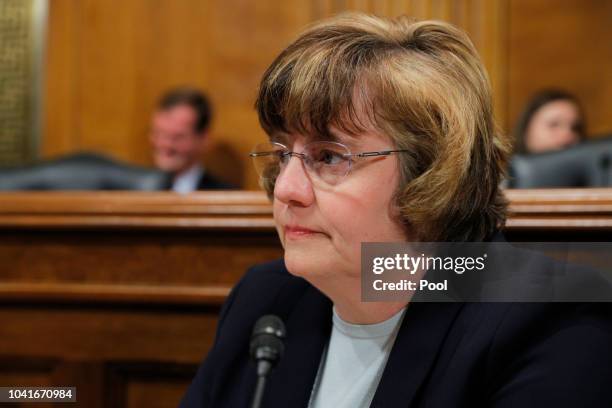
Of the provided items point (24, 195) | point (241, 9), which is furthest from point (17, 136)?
point (24, 195)

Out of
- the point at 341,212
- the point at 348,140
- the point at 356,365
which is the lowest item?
the point at 356,365

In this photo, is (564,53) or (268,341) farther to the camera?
(564,53)

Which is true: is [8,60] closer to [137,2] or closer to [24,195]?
[137,2]

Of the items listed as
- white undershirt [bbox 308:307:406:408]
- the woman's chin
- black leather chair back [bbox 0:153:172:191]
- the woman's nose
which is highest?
the woman's nose

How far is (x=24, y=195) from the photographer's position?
170 cm

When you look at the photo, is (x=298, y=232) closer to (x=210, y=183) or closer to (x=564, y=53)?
(x=210, y=183)

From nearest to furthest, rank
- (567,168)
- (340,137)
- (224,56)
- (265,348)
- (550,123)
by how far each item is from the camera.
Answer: (265,348), (340,137), (567,168), (550,123), (224,56)

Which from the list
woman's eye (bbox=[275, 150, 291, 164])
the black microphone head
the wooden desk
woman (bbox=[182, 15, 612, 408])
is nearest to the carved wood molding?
the wooden desk

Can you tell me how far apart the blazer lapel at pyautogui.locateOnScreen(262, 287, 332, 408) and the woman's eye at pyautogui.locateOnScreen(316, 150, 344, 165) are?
0.91 ft

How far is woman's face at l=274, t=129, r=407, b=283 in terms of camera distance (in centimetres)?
112

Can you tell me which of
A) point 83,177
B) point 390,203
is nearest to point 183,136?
point 83,177

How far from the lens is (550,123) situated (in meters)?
3.54

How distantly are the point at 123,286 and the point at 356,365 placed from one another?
1.95ft

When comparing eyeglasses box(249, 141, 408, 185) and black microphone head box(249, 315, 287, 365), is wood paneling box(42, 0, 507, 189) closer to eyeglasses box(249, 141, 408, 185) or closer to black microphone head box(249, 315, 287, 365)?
eyeglasses box(249, 141, 408, 185)
